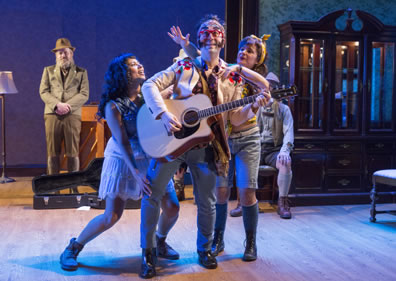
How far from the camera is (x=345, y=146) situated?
5.20m

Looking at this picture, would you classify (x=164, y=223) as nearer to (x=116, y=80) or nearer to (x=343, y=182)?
(x=116, y=80)

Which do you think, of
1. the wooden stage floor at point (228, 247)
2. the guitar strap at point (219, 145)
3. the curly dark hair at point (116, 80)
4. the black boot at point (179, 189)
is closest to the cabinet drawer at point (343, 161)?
the wooden stage floor at point (228, 247)

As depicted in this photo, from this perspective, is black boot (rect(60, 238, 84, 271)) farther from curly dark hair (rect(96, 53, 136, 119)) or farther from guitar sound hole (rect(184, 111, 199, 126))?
guitar sound hole (rect(184, 111, 199, 126))

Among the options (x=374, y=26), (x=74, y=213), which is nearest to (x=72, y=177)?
(x=74, y=213)

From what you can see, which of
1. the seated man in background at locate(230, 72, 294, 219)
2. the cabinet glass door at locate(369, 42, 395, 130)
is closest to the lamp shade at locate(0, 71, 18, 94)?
the seated man in background at locate(230, 72, 294, 219)

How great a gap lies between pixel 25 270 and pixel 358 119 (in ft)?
12.6

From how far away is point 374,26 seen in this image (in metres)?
5.19

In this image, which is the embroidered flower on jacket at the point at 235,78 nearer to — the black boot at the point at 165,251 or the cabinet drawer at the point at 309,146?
the black boot at the point at 165,251

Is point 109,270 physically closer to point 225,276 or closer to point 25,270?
point 25,270

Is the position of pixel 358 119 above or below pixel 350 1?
below

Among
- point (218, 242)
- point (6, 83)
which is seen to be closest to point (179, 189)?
point (218, 242)

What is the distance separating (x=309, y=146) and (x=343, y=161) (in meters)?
0.45

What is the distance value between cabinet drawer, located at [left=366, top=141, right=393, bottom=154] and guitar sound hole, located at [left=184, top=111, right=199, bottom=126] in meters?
3.23

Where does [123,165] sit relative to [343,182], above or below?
→ above
